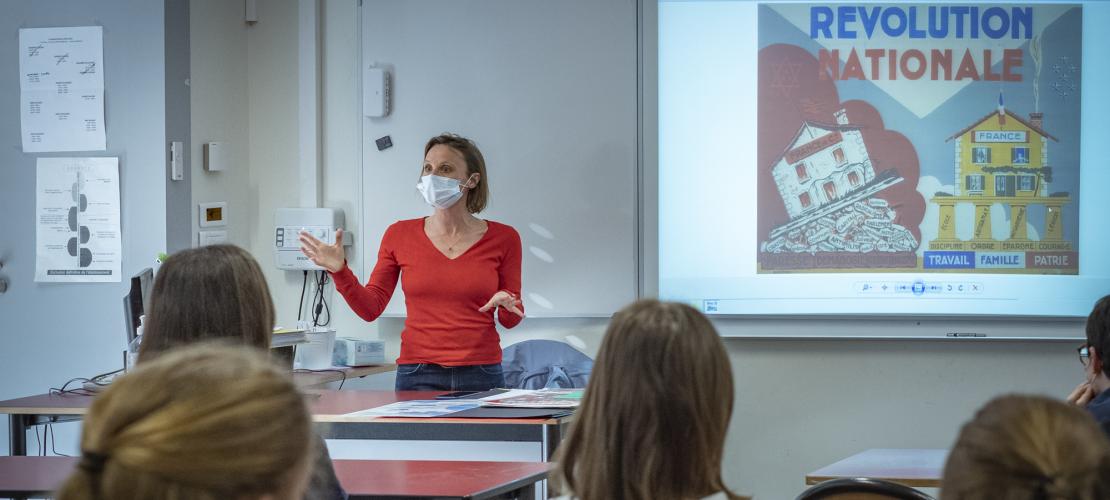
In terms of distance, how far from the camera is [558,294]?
5066mm

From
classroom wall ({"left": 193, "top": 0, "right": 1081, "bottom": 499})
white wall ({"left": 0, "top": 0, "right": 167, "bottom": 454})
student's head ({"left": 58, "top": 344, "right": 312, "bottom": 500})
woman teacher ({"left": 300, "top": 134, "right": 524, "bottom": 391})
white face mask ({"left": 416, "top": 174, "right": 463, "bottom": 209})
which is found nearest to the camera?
student's head ({"left": 58, "top": 344, "right": 312, "bottom": 500})

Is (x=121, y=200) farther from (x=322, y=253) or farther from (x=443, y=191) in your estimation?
(x=443, y=191)

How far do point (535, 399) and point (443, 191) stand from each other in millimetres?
889

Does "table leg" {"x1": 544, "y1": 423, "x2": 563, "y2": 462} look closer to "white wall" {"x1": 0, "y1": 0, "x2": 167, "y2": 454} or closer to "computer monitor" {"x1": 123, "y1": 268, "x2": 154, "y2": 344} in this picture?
"computer monitor" {"x1": 123, "y1": 268, "x2": 154, "y2": 344}

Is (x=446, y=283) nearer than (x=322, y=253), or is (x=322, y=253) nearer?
(x=322, y=253)

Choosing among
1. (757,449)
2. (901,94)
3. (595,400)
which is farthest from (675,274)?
(595,400)

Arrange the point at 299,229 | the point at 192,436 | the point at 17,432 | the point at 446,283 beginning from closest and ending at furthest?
the point at 192,436 < the point at 17,432 < the point at 446,283 < the point at 299,229

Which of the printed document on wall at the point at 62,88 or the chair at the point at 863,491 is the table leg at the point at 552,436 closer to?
the chair at the point at 863,491

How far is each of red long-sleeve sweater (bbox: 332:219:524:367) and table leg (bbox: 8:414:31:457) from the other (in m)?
1.09

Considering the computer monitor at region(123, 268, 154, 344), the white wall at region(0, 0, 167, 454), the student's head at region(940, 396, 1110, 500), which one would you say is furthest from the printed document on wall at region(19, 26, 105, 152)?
the student's head at region(940, 396, 1110, 500)

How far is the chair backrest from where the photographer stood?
4789mm

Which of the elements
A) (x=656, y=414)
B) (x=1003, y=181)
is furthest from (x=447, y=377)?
(x=1003, y=181)

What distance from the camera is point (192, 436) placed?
0.94 metres

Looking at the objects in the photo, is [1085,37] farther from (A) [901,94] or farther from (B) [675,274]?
(B) [675,274]
